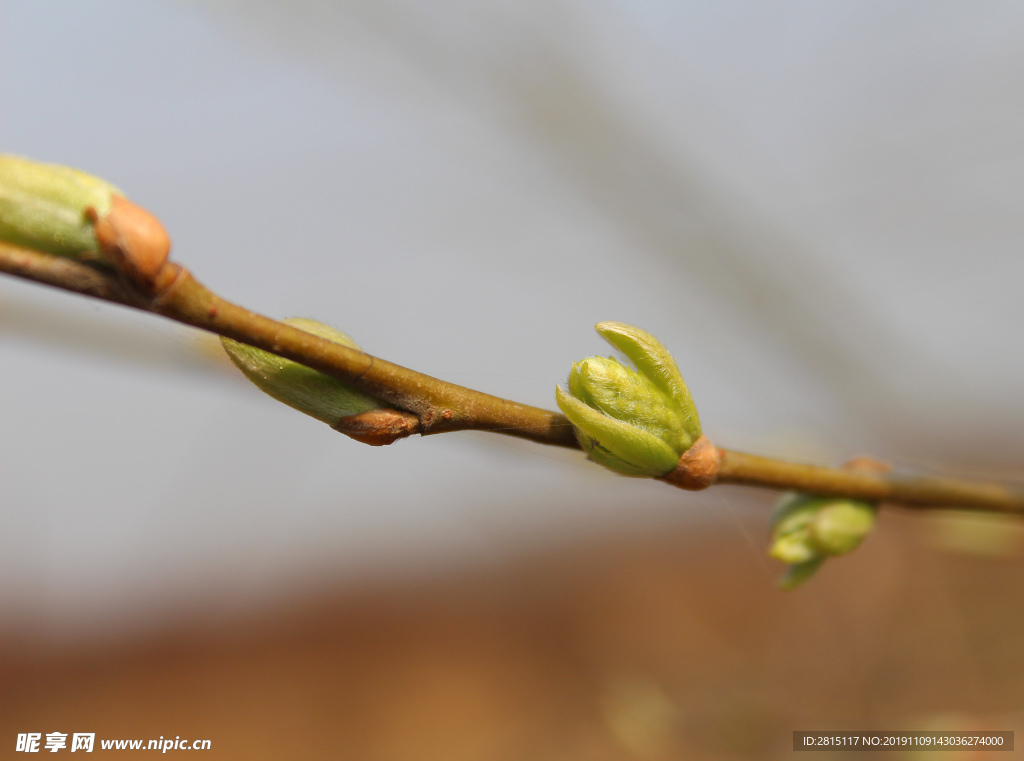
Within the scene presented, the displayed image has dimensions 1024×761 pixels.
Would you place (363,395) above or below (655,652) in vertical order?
below

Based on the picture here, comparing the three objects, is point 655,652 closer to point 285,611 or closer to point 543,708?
point 543,708

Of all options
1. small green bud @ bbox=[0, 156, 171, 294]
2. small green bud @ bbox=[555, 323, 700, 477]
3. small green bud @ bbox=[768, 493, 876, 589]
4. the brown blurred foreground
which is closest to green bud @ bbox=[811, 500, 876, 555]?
small green bud @ bbox=[768, 493, 876, 589]

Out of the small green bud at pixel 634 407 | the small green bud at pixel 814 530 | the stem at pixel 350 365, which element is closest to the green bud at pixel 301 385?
the stem at pixel 350 365

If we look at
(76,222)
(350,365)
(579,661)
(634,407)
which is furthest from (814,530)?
(579,661)

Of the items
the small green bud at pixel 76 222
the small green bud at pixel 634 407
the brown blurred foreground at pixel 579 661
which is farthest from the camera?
the brown blurred foreground at pixel 579 661

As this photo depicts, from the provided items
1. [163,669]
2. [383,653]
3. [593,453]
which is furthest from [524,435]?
[163,669]

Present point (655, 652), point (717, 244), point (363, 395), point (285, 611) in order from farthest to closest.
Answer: point (285, 611) < point (655, 652) < point (717, 244) < point (363, 395)

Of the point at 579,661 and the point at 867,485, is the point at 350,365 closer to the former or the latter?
the point at 867,485

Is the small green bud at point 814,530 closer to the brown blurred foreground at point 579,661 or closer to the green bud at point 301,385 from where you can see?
the green bud at point 301,385
